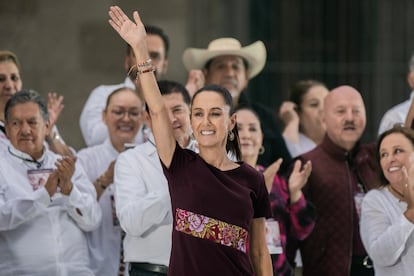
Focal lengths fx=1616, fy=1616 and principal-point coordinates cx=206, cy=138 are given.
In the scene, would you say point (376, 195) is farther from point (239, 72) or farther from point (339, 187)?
Answer: point (239, 72)

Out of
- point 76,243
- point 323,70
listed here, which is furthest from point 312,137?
point 323,70

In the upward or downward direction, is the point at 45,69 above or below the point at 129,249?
above

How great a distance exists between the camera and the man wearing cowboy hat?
33.6 ft

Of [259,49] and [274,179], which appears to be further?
[259,49]

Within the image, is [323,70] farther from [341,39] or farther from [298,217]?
[298,217]

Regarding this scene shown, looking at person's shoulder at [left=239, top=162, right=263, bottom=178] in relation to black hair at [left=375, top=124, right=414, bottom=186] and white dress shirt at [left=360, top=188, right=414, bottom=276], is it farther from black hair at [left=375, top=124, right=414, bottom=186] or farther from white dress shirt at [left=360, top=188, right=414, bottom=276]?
black hair at [left=375, top=124, right=414, bottom=186]

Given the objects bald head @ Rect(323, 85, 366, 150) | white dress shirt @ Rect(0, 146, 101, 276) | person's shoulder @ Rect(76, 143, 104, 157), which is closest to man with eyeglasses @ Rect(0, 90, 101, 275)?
white dress shirt @ Rect(0, 146, 101, 276)

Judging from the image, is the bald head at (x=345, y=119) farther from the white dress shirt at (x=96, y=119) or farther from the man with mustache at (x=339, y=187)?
the white dress shirt at (x=96, y=119)

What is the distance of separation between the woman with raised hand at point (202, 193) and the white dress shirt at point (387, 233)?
1.39m

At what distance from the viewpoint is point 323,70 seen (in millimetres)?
14812

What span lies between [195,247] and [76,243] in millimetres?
1755

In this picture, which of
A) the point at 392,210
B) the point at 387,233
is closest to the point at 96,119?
the point at 392,210

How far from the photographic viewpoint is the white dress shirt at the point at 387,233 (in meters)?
9.00

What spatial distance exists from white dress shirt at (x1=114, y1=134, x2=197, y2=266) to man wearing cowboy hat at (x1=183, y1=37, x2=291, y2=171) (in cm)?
141
